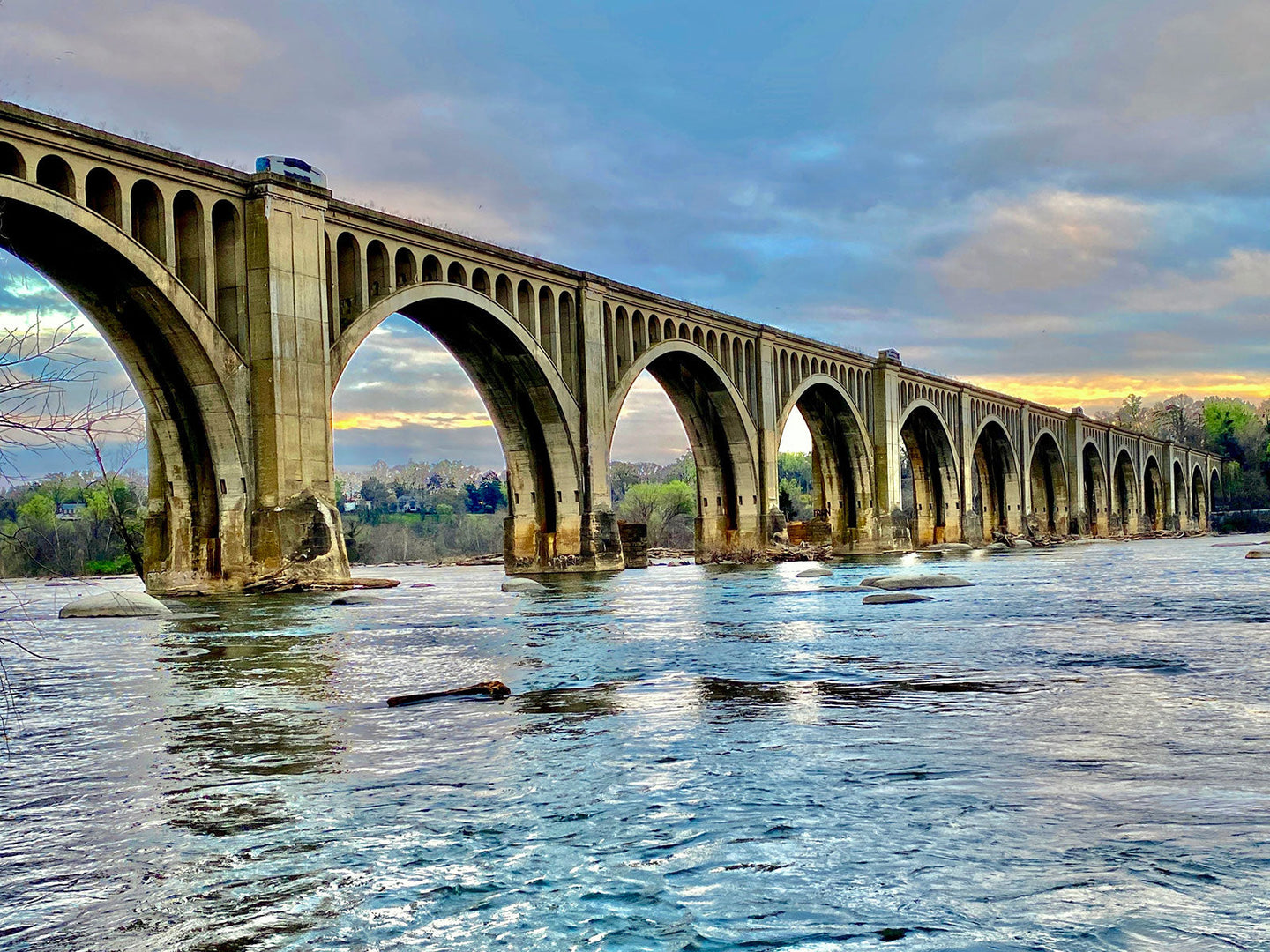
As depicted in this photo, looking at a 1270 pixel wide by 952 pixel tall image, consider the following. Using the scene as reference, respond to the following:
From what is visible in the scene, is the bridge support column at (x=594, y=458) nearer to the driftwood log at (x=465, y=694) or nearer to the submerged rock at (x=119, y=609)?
the submerged rock at (x=119, y=609)

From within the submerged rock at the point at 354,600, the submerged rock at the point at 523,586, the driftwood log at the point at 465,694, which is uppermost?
the driftwood log at the point at 465,694

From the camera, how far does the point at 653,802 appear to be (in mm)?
6375

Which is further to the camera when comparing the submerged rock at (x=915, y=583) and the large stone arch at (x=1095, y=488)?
the large stone arch at (x=1095, y=488)

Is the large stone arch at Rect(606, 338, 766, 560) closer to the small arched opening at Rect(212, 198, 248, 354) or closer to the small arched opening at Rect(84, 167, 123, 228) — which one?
the small arched opening at Rect(212, 198, 248, 354)

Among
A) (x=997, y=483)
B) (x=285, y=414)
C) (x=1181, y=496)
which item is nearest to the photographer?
(x=285, y=414)

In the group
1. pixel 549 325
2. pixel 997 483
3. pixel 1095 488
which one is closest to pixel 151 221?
pixel 549 325

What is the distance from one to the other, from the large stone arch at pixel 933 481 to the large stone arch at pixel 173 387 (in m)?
57.7

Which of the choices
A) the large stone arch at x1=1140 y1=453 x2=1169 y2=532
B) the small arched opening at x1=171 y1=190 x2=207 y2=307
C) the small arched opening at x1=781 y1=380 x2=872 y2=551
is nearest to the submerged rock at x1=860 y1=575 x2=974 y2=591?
the small arched opening at x1=171 y1=190 x2=207 y2=307

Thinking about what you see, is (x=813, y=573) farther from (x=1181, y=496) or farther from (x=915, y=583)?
(x=1181, y=496)

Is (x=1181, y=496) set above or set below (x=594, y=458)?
below

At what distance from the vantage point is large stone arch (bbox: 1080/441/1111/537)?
10494cm

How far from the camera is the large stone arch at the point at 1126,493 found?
11762 cm

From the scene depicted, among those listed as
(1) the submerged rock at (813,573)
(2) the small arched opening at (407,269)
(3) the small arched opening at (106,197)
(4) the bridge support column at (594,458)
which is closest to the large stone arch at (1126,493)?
(4) the bridge support column at (594,458)

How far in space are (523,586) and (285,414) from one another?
8.45 meters
